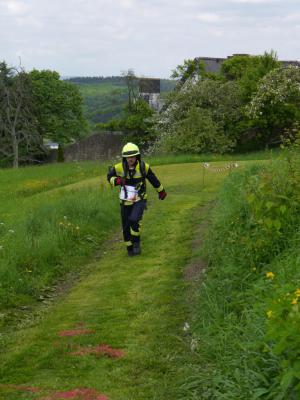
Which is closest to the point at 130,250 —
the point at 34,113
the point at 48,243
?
the point at 48,243

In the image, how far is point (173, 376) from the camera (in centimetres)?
518

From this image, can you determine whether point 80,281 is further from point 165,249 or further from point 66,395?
point 66,395

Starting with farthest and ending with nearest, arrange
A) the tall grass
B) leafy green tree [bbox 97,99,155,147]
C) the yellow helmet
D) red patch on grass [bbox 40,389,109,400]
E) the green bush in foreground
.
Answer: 1. leafy green tree [bbox 97,99,155,147]
2. the yellow helmet
3. the tall grass
4. red patch on grass [bbox 40,389,109,400]
5. the green bush in foreground

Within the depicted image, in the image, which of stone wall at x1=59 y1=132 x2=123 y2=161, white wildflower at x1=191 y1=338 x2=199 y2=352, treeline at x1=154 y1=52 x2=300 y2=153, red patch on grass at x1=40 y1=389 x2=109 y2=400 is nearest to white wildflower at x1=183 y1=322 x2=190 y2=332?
white wildflower at x1=191 y1=338 x2=199 y2=352

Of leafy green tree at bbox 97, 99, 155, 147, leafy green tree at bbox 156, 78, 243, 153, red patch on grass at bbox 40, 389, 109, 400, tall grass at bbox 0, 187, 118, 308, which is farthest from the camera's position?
leafy green tree at bbox 97, 99, 155, 147

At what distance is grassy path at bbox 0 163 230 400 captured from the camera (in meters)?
5.12

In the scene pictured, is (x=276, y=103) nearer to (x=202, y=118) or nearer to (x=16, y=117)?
(x=202, y=118)

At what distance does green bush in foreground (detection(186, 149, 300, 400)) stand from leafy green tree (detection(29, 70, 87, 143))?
5212 centimetres

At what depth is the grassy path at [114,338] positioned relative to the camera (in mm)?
5117

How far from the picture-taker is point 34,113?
56406 mm

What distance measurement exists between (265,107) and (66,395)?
30.4 m

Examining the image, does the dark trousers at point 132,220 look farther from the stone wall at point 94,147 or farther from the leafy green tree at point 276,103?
the stone wall at point 94,147

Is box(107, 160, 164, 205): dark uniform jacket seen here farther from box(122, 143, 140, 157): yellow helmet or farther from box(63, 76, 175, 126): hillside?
box(63, 76, 175, 126): hillside

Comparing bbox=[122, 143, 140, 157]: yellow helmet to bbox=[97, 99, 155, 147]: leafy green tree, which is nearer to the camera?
bbox=[122, 143, 140, 157]: yellow helmet
